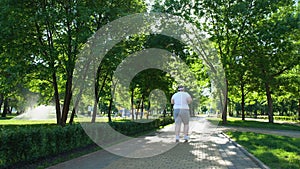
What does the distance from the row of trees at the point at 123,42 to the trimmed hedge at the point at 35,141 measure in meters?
4.20

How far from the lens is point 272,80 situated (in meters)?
29.9

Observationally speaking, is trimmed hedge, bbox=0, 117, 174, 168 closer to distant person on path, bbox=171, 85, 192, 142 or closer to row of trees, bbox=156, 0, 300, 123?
distant person on path, bbox=171, 85, 192, 142

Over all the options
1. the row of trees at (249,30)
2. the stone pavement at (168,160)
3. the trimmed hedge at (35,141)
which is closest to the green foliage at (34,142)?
the trimmed hedge at (35,141)

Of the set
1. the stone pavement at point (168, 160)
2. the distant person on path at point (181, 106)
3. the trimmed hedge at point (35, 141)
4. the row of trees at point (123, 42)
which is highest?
the row of trees at point (123, 42)

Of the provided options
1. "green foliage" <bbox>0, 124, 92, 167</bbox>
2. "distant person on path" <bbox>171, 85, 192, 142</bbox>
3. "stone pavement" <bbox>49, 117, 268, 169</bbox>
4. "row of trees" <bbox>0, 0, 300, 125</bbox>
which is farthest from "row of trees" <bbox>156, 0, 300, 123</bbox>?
"green foliage" <bbox>0, 124, 92, 167</bbox>

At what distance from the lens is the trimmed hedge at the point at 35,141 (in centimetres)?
667

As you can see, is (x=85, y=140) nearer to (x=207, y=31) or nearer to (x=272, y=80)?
(x=207, y=31)

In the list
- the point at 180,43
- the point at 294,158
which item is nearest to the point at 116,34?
the point at 180,43

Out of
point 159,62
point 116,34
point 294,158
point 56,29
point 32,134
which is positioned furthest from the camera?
point 159,62

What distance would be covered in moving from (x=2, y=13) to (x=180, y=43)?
13115 millimetres

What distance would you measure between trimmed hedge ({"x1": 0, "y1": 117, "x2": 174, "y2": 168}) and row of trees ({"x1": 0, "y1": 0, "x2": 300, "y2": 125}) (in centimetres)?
420

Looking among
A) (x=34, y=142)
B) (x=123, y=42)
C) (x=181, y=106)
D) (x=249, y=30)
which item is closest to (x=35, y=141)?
(x=34, y=142)

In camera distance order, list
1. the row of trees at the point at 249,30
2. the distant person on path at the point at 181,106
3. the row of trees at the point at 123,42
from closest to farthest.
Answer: the distant person on path at the point at 181,106
the row of trees at the point at 123,42
the row of trees at the point at 249,30

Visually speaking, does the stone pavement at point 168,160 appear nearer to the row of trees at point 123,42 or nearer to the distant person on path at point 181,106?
the distant person on path at point 181,106
